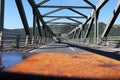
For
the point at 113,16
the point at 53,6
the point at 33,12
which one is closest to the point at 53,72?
the point at 113,16

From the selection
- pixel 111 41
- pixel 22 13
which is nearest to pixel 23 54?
pixel 22 13

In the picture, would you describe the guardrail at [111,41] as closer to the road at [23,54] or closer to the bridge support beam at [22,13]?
the road at [23,54]

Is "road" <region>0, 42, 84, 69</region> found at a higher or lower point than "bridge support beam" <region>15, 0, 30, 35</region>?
lower

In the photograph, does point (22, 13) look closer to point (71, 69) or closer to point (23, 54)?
point (23, 54)

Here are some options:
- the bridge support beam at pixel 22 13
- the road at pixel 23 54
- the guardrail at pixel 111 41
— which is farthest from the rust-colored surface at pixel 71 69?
the guardrail at pixel 111 41

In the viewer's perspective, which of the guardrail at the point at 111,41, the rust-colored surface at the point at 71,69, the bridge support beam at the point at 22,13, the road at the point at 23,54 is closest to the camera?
the rust-colored surface at the point at 71,69

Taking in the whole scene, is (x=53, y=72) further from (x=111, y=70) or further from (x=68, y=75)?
(x=111, y=70)

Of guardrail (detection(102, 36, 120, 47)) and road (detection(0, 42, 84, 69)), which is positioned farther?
guardrail (detection(102, 36, 120, 47))

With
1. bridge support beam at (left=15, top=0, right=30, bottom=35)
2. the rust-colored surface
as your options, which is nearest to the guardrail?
bridge support beam at (left=15, top=0, right=30, bottom=35)

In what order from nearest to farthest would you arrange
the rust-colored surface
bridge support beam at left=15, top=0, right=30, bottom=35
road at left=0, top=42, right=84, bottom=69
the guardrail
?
the rust-colored surface → road at left=0, top=42, right=84, bottom=69 → bridge support beam at left=15, top=0, right=30, bottom=35 → the guardrail

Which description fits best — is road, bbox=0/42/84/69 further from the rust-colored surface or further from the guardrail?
the guardrail

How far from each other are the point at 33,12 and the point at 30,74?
46.8m

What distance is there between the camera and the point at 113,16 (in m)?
32.6

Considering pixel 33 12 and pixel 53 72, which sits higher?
pixel 33 12
